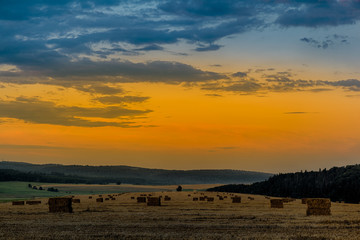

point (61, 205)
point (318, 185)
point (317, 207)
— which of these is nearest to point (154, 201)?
point (61, 205)

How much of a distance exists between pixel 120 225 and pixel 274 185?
10595 centimetres

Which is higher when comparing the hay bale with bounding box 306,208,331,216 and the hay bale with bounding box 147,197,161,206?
the hay bale with bounding box 147,197,161,206

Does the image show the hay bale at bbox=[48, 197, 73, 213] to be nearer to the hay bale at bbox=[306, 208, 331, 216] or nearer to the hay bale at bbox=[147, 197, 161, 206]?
the hay bale at bbox=[147, 197, 161, 206]

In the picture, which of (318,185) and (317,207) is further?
(318,185)

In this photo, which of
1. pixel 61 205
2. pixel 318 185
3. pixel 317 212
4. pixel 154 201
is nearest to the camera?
pixel 317 212

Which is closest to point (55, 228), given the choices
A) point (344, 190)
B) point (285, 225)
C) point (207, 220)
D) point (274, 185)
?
point (207, 220)

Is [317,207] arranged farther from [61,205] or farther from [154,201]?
[61,205]

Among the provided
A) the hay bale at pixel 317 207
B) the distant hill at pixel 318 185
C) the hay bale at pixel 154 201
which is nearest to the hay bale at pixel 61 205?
the hay bale at pixel 154 201

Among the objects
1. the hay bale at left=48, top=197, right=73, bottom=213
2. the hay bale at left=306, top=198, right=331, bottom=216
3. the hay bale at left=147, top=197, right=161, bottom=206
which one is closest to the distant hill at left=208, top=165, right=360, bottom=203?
the hay bale at left=147, top=197, right=161, bottom=206

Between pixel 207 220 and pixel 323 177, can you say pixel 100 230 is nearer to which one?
pixel 207 220

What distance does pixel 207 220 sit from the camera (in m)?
34.1

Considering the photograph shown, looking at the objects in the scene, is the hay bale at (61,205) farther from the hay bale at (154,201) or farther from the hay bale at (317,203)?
the hay bale at (317,203)

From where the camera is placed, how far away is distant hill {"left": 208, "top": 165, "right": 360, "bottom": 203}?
90.1m

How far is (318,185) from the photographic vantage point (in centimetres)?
10781
